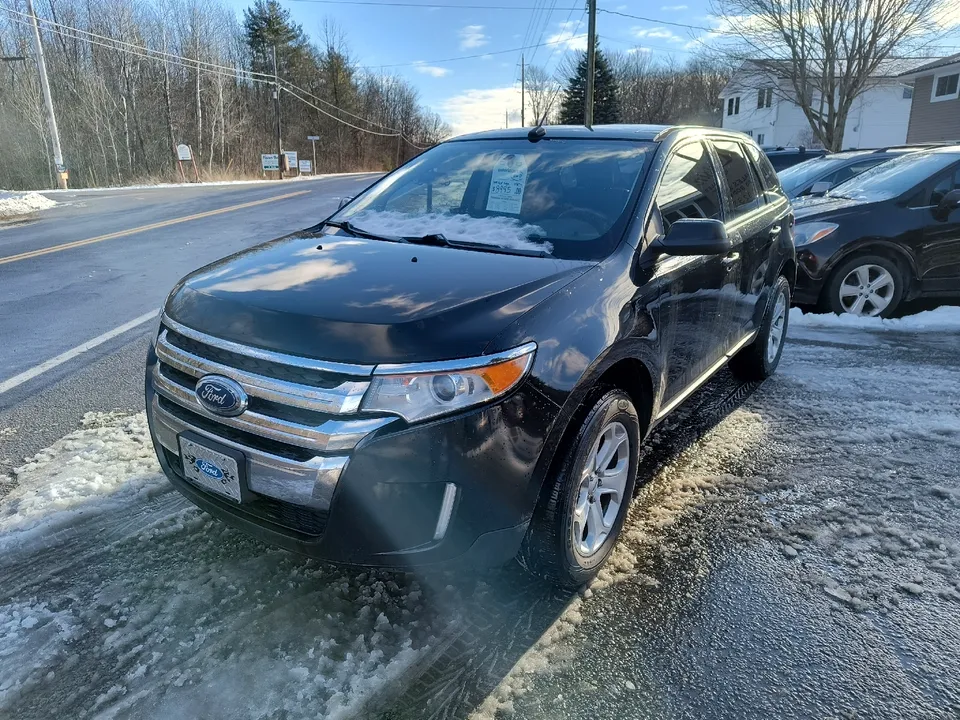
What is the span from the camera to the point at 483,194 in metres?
3.41

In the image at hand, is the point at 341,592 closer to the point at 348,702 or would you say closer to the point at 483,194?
the point at 348,702

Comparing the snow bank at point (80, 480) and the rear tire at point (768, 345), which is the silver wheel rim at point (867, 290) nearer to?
the rear tire at point (768, 345)

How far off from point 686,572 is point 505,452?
3.85 feet

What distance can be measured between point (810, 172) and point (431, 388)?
8.86 m

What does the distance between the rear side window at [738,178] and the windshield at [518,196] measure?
3.05 feet

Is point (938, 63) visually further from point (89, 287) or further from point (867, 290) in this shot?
point (89, 287)

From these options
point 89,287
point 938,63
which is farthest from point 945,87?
point 89,287

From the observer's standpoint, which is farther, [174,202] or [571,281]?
[174,202]

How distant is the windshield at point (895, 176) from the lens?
6500 mm

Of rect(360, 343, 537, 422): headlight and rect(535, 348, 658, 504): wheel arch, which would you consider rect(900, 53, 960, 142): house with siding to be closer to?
rect(535, 348, 658, 504): wheel arch

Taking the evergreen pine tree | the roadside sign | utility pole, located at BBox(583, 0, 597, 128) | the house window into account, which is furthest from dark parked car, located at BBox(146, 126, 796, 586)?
the evergreen pine tree

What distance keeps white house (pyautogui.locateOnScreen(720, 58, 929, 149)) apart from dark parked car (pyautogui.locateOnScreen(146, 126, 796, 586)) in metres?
28.7

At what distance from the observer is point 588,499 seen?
8.38 ft

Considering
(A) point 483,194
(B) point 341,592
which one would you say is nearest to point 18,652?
(B) point 341,592
